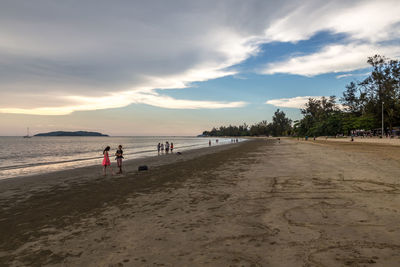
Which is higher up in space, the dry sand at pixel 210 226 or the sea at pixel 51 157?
the dry sand at pixel 210 226

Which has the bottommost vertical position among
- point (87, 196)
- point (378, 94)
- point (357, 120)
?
point (87, 196)

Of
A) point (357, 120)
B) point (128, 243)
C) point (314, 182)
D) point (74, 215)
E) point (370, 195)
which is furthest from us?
point (357, 120)

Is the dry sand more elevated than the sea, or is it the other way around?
the dry sand

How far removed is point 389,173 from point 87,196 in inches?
586

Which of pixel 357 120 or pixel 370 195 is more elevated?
pixel 357 120

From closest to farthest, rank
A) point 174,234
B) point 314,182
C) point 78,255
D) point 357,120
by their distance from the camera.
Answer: point 78,255 < point 174,234 < point 314,182 < point 357,120

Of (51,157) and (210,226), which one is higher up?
(210,226)

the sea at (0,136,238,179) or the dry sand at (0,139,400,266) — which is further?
the sea at (0,136,238,179)

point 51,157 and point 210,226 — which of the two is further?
point 51,157

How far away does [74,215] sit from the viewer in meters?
6.83

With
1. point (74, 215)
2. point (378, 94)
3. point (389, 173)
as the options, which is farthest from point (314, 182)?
point (378, 94)

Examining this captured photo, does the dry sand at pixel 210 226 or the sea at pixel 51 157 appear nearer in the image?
the dry sand at pixel 210 226

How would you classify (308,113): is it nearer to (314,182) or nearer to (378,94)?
(378,94)

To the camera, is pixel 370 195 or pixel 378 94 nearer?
pixel 370 195
